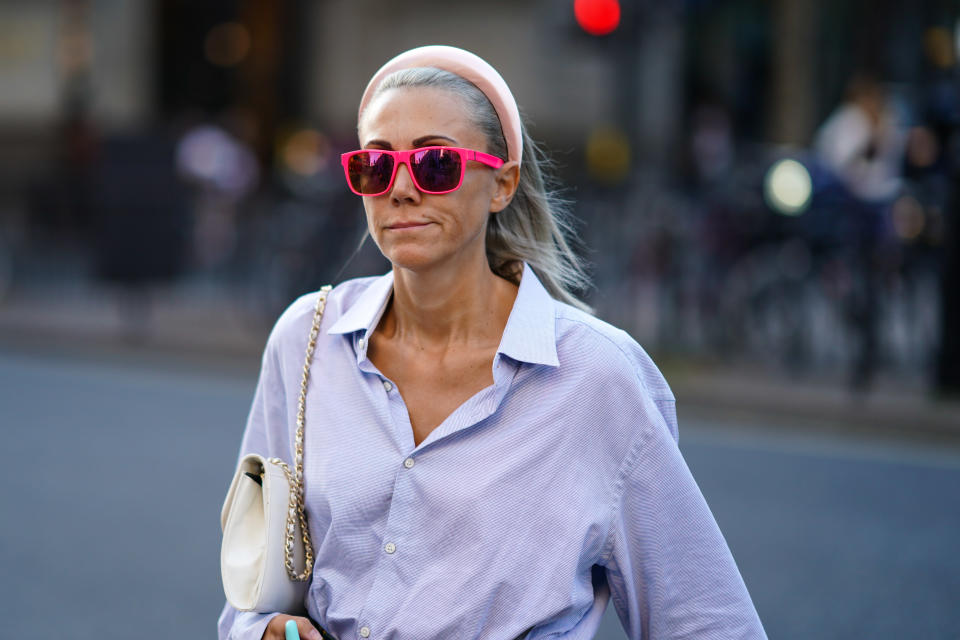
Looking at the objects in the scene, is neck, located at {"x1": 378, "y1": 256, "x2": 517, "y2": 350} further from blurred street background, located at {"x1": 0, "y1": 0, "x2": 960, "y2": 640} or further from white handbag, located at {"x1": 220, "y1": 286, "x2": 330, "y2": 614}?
blurred street background, located at {"x1": 0, "y1": 0, "x2": 960, "y2": 640}

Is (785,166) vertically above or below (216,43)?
below

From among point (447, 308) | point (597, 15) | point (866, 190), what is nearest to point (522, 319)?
point (447, 308)

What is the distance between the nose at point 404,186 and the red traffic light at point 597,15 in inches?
320

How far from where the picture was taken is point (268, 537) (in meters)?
2.24

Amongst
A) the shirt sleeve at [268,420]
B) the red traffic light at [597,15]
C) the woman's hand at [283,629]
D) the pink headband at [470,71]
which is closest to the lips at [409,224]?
the pink headband at [470,71]

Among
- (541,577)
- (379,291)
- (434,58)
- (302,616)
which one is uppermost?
(434,58)

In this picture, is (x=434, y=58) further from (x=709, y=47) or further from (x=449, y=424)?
(x=709, y=47)

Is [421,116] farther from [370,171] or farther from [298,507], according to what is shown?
[298,507]

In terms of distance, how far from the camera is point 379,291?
246 cm

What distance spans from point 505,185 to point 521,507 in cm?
65

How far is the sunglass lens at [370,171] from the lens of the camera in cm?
228

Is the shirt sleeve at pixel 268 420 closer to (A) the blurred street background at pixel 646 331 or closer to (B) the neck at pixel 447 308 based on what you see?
(B) the neck at pixel 447 308

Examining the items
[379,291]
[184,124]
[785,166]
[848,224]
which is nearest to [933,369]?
[848,224]

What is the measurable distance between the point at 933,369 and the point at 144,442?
5400 mm
